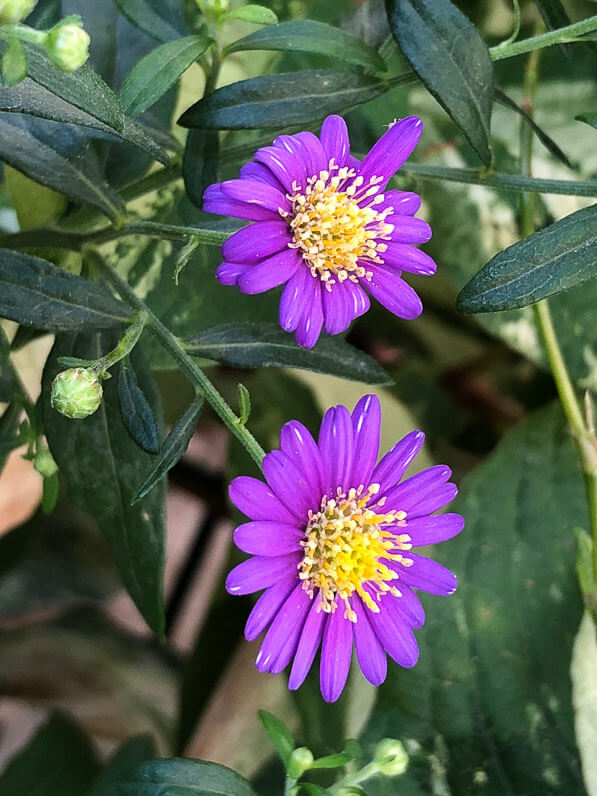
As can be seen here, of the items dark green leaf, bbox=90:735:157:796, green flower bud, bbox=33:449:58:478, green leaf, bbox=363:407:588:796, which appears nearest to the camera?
green flower bud, bbox=33:449:58:478

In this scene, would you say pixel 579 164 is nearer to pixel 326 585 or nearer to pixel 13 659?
pixel 326 585

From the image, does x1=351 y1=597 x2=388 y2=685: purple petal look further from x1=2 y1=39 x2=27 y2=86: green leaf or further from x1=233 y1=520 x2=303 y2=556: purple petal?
x1=2 y1=39 x2=27 y2=86: green leaf

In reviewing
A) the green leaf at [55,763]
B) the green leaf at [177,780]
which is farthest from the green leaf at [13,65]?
the green leaf at [55,763]

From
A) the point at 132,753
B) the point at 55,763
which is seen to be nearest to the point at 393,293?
the point at 132,753

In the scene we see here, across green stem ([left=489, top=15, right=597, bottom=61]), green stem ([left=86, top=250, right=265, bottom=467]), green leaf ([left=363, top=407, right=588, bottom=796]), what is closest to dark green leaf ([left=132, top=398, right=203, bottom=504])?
green stem ([left=86, top=250, right=265, bottom=467])

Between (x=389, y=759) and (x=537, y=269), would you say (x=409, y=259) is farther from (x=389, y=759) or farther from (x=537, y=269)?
(x=389, y=759)
